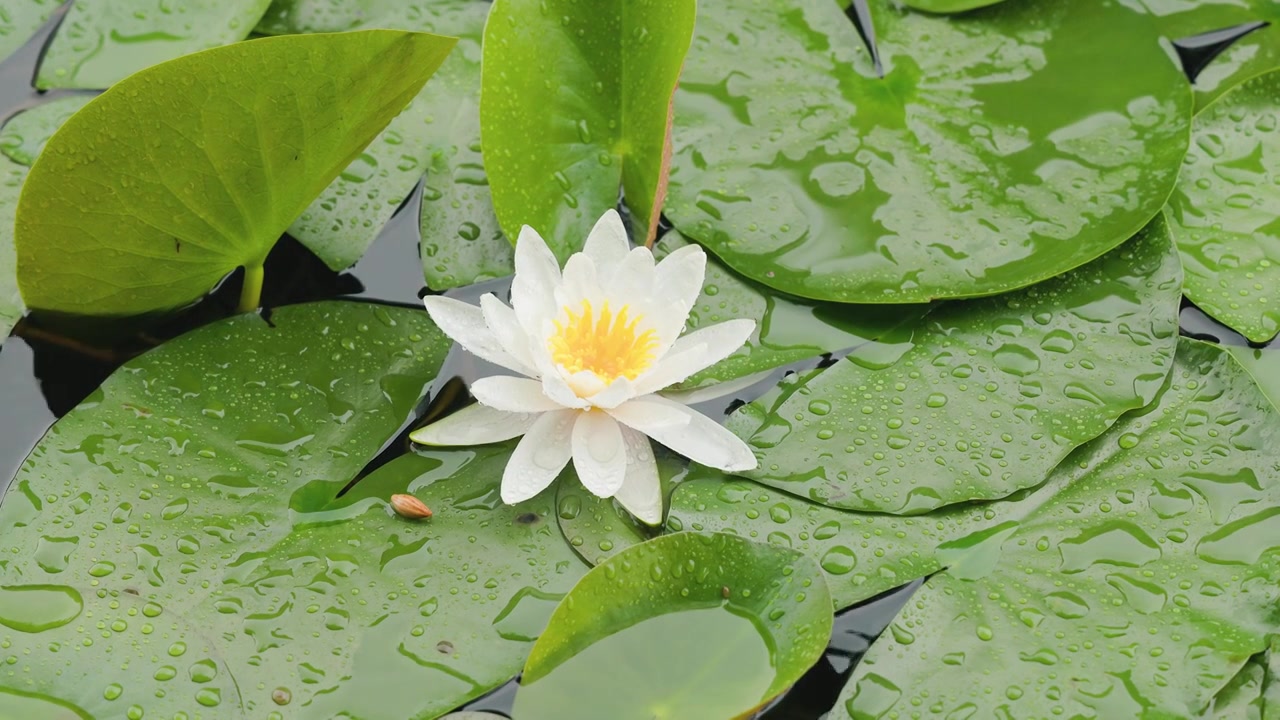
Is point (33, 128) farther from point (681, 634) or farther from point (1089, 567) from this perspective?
point (1089, 567)

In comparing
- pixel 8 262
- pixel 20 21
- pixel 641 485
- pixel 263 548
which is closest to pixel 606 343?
pixel 641 485

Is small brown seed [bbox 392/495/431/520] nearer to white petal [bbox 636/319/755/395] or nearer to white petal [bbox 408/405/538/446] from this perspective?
white petal [bbox 408/405/538/446]

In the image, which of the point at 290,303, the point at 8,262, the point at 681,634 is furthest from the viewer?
the point at 290,303

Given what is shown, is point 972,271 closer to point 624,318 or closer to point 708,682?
point 624,318

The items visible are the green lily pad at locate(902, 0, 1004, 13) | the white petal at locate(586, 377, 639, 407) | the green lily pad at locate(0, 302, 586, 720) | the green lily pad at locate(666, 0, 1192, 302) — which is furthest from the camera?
the green lily pad at locate(902, 0, 1004, 13)

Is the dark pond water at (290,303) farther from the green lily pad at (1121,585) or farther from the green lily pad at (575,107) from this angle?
the green lily pad at (575,107)


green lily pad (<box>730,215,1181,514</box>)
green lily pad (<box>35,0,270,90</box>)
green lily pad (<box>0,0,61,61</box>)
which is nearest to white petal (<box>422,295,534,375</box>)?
green lily pad (<box>730,215,1181,514</box>)

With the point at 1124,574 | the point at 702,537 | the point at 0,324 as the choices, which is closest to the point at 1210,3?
the point at 1124,574
